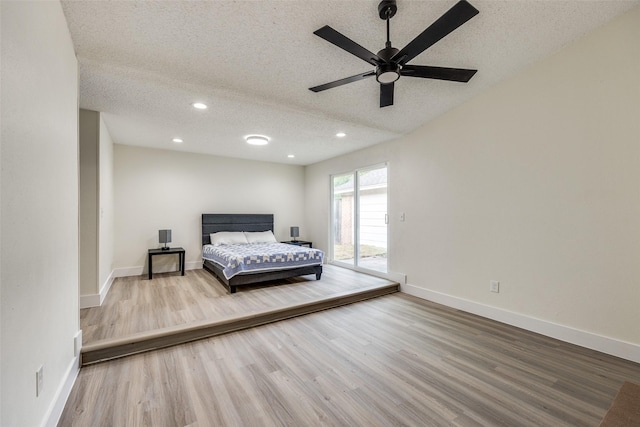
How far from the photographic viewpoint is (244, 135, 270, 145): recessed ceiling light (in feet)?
14.5

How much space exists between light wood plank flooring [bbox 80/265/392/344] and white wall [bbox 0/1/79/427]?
0.75 meters

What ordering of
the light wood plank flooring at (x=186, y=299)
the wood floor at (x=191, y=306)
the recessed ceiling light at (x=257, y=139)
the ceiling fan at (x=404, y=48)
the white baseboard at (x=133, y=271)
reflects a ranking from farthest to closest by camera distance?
1. the white baseboard at (x=133, y=271)
2. the recessed ceiling light at (x=257, y=139)
3. the light wood plank flooring at (x=186, y=299)
4. the wood floor at (x=191, y=306)
5. the ceiling fan at (x=404, y=48)

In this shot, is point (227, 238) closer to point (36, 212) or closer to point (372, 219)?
point (372, 219)

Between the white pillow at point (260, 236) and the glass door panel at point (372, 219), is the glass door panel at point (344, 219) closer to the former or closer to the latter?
the glass door panel at point (372, 219)

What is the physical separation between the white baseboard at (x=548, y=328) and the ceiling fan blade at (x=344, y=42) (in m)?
3.00

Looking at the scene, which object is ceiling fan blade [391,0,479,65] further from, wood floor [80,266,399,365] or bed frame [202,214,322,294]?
bed frame [202,214,322,294]

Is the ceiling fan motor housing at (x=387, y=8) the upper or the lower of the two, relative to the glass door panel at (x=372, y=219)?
upper

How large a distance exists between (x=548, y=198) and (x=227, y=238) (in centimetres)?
501

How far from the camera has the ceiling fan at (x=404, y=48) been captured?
5.49 ft

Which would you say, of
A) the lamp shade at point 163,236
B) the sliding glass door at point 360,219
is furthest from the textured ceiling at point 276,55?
the lamp shade at point 163,236

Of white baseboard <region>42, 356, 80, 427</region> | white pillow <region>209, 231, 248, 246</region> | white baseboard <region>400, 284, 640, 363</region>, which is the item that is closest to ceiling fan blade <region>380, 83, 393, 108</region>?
white baseboard <region>400, 284, 640, 363</region>

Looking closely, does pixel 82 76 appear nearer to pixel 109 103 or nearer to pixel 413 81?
pixel 109 103

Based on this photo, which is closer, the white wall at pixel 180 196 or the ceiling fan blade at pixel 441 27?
the ceiling fan blade at pixel 441 27

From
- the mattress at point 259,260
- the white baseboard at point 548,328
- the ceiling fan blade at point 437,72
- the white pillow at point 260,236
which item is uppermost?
the ceiling fan blade at point 437,72
